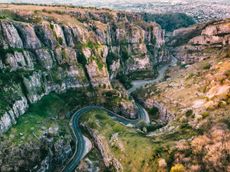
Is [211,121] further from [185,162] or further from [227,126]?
[185,162]

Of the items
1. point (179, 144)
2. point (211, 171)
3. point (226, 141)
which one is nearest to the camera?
point (211, 171)

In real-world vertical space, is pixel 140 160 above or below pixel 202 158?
below

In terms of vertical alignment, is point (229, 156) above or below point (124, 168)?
above

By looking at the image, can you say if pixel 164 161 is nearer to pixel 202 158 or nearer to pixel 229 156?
pixel 202 158

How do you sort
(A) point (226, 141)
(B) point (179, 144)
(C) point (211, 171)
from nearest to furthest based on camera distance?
(C) point (211, 171)
(A) point (226, 141)
(B) point (179, 144)

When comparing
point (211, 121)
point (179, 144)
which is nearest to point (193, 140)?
point (179, 144)

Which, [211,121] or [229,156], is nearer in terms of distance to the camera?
[229,156]

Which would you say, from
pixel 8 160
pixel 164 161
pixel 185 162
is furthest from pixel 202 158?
pixel 8 160

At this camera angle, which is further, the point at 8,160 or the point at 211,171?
the point at 8,160

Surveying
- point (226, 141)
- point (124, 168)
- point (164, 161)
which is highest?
point (226, 141)
